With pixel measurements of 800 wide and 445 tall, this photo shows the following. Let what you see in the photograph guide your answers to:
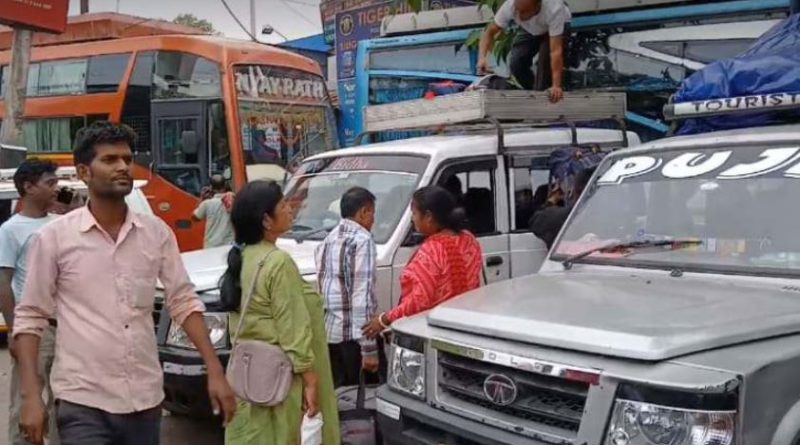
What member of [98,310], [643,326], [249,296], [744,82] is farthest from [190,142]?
[643,326]

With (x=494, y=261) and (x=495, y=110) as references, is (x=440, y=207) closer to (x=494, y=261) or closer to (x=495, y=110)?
(x=494, y=261)

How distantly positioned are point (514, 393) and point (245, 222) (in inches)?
51.3

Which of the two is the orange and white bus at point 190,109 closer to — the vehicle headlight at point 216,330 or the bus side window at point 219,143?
the bus side window at point 219,143

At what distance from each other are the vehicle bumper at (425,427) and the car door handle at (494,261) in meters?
2.08

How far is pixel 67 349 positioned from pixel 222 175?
8917 millimetres

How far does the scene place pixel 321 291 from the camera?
484cm

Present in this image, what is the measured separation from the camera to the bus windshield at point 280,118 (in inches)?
480

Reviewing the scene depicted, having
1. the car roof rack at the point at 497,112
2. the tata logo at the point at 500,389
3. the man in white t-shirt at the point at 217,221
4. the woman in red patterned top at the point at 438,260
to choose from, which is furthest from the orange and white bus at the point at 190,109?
the tata logo at the point at 500,389

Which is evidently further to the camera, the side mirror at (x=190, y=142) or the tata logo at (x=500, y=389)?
the side mirror at (x=190, y=142)

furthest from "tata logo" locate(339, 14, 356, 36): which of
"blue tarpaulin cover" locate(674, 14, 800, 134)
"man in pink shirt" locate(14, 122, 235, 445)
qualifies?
"man in pink shirt" locate(14, 122, 235, 445)

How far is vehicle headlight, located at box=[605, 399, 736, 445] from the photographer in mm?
2615

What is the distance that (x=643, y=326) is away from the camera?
293 centimetres

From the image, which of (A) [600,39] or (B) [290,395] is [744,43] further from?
(B) [290,395]

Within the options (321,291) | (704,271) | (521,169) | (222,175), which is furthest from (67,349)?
(222,175)
